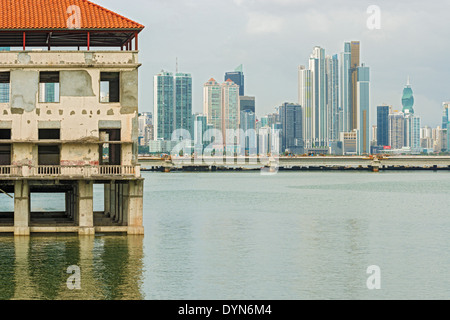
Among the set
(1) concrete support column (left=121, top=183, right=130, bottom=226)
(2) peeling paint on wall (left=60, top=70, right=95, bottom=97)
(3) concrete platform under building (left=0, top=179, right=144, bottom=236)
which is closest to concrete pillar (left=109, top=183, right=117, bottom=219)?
(3) concrete platform under building (left=0, top=179, right=144, bottom=236)

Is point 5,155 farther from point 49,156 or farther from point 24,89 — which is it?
point 24,89

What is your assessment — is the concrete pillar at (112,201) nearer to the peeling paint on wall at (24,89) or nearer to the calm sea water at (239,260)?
the calm sea water at (239,260)

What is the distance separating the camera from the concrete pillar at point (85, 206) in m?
48.8

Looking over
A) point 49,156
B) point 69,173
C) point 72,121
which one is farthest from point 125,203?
point 72,121

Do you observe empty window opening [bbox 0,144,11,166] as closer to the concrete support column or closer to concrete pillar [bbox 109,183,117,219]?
the concrete support column

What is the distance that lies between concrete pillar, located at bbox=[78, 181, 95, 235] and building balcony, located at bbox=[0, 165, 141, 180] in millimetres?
712

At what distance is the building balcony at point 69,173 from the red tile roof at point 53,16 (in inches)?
357

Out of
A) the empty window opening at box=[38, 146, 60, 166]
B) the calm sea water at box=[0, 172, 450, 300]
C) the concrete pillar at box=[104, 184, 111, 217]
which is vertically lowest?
the calm sea water at box=[0, 172, 450, 300]

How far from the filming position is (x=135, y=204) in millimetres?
49438

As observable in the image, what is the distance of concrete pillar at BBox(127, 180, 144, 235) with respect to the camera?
161ft

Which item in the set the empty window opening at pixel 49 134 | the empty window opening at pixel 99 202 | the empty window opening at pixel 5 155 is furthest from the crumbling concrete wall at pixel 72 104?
the empty window opening at pixel 99 202
